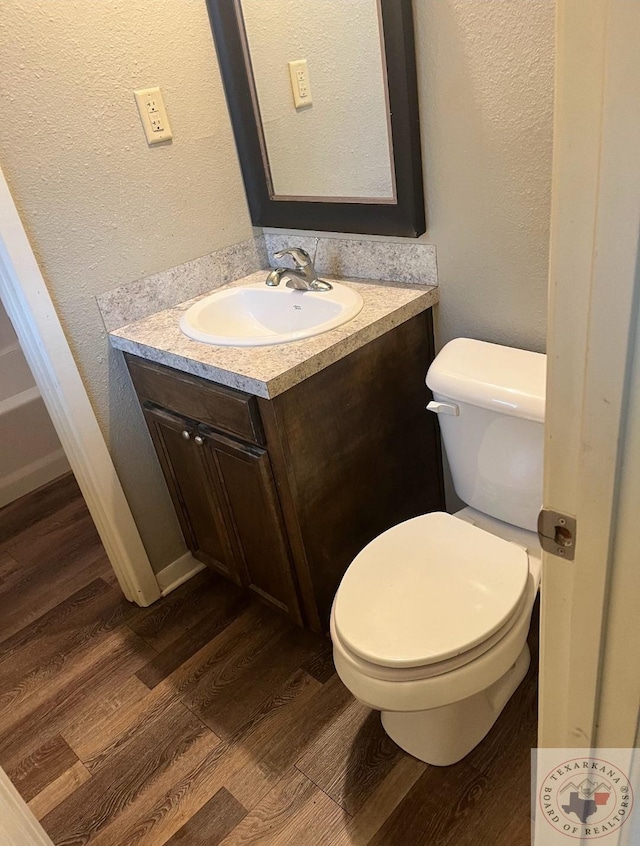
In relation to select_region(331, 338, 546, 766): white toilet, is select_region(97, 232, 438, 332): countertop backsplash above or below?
above

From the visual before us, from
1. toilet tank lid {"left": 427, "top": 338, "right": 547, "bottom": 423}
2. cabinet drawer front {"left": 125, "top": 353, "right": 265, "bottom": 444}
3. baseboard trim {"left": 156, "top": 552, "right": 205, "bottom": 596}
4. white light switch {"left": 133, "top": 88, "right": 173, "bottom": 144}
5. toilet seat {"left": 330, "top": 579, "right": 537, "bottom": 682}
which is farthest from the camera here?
baseboard trim {"left": 156, "top": 552, "right": 205, "bottom": 596}

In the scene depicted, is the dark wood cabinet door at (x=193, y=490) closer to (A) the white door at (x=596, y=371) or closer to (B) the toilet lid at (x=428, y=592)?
(B) the toilet lid at (x=428, y=592)

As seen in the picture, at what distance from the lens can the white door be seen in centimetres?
43

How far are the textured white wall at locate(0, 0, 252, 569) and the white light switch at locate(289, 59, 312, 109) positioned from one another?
22 centimetres

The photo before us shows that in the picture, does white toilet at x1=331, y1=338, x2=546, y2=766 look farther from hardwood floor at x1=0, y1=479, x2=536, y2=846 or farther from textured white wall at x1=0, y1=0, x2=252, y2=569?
textured white wall at x1=0, y1=0, x2=252, y2=569

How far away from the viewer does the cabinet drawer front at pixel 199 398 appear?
4.44 ft

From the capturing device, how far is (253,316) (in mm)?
1769

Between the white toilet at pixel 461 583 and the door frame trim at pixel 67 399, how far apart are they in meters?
0.85

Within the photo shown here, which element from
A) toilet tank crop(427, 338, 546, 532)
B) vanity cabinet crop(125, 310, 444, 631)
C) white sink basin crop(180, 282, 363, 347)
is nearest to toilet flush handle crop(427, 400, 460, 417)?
toilet tank crop(427, 338, 546, 532)

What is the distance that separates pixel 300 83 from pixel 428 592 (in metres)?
1.32

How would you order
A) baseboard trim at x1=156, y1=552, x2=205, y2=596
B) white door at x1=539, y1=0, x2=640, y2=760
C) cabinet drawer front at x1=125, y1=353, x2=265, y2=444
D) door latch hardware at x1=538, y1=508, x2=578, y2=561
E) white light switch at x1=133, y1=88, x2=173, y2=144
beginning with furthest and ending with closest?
1. baseboard trim at x1=156, y1=552, x2=205, y2=596
2. white light switch at x1=133, y1=88, x2=173, y2=144
3. cabinet drawer front at x1=125, y1=353, x2=265, y2=444
4. door latch hardware at x1=538, y1=508, x2=578, y2=561
5. white door at x1=539, y1=0, x2=640, y2=760

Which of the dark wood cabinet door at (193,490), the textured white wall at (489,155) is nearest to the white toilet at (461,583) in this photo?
the textured white wall at (489,155)

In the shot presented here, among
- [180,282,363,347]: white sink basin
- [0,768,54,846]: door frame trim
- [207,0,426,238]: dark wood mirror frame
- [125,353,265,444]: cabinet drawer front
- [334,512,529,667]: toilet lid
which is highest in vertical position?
[207,0,426,238]: dark wood mirror frame

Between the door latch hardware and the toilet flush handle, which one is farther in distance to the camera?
the toilet flush handle
